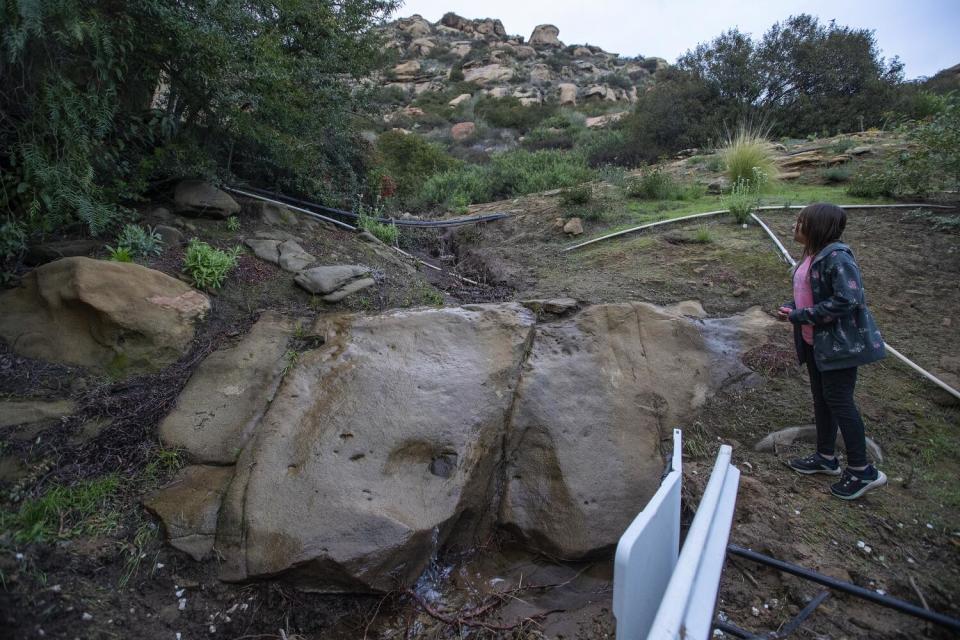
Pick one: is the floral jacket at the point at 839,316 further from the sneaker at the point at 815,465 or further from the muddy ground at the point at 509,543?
the muddy ground at the point at 509,543

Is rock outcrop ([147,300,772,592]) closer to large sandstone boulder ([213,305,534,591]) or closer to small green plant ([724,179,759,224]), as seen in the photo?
large sandstone boulder ([213,305,534,591])

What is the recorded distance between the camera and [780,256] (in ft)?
16.9

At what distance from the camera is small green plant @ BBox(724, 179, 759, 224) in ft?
19.9

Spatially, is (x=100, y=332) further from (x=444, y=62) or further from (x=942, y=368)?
(x=444, y=62)

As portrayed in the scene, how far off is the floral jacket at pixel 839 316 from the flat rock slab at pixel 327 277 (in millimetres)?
3364

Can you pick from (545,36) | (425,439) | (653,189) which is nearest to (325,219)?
(425,439)

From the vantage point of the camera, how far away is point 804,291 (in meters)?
2.84

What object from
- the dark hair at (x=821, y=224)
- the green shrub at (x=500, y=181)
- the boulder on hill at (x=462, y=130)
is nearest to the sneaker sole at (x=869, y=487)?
the dark hair at (x=821, y=224)

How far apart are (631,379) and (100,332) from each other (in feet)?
11.9

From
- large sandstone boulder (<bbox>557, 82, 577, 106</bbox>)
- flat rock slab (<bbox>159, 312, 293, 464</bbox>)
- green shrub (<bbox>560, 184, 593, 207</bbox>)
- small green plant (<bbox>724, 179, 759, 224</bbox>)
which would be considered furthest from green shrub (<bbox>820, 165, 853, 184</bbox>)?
large sandstone boulder (<bbox>557, 82, 577, 106</bbox>)

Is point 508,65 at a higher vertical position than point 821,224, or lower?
higher

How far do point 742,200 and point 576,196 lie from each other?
2.26 metres

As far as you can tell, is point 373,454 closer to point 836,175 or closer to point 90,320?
point 90,320

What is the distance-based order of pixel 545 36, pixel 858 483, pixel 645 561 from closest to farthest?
pixel 645 561 → pixel 858 483 → pixel 545 36
